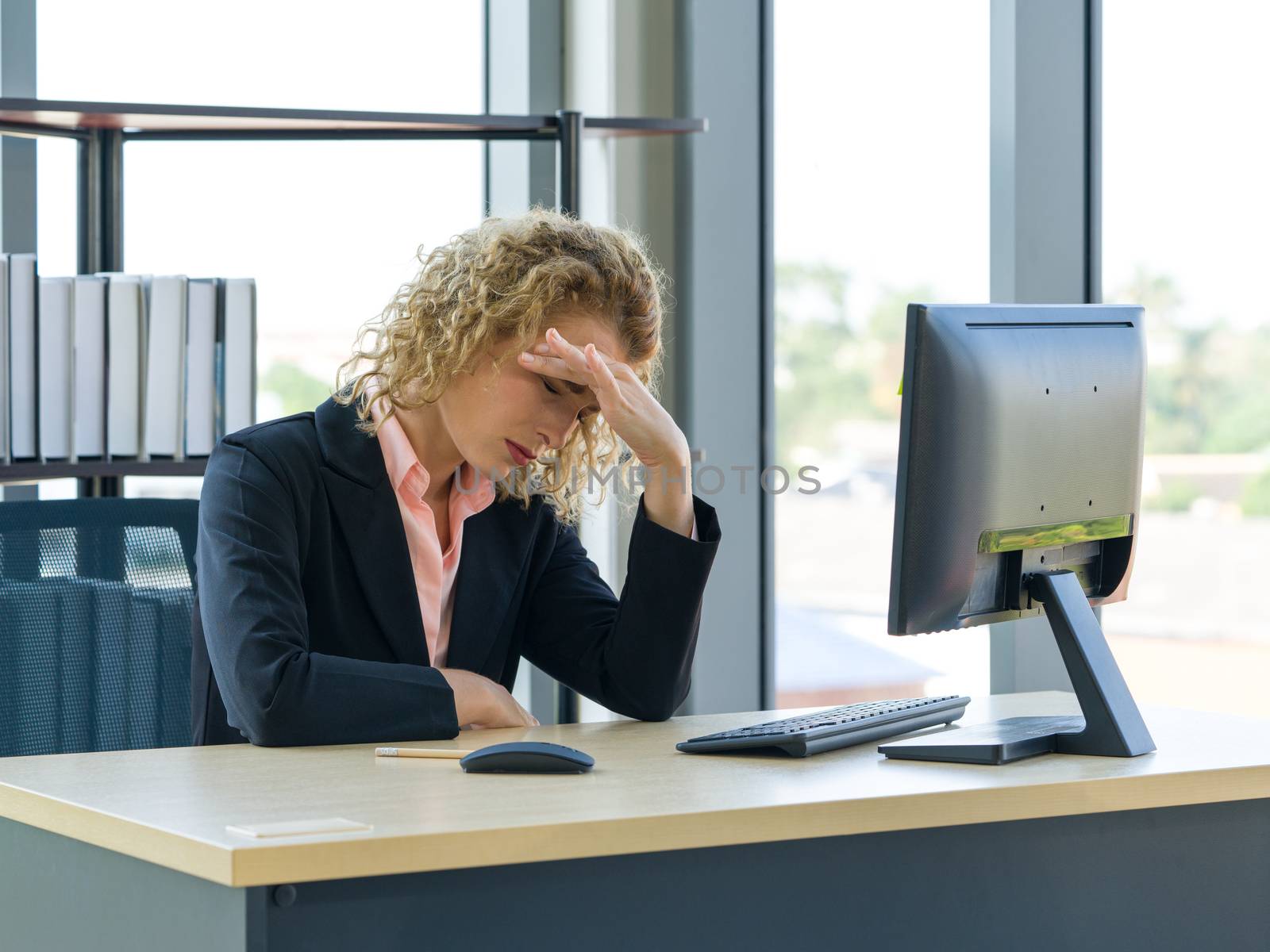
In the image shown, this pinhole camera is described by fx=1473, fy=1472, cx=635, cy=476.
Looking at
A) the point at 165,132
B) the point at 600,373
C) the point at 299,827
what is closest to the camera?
the point at 299,827

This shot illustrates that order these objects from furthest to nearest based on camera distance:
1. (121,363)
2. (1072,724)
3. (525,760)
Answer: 1. (121,363)
2. (1072,724)
3. (525,760)

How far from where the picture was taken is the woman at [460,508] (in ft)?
5.06

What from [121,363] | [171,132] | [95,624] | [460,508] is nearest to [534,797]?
[460,508]

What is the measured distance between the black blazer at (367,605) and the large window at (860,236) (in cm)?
108

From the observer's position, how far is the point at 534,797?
116 cm

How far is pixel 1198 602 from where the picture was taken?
308cm

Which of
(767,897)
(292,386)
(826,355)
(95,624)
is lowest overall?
(767,897)

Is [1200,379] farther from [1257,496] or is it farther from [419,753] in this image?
[419,753]

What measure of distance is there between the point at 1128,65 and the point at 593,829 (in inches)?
78.8

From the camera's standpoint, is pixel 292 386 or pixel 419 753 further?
pixel 292 386

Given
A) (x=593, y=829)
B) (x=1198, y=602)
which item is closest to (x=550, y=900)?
(x=593, y=829)

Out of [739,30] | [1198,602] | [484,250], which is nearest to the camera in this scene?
[484,250]

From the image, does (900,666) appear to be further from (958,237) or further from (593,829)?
(593,829)

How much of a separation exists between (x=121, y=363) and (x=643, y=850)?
4.63 ft
